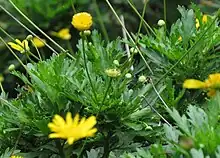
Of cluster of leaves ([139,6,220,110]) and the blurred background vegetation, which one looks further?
the blurred background vegetation

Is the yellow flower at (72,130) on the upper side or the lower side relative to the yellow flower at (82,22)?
lower

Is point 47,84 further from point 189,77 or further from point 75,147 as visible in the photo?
point 189,77

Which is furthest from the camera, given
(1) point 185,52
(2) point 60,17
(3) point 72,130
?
(2) point 60,17

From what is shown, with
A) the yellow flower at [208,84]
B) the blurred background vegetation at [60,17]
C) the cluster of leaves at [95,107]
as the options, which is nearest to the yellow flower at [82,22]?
the cluster of leaves at [95,107]

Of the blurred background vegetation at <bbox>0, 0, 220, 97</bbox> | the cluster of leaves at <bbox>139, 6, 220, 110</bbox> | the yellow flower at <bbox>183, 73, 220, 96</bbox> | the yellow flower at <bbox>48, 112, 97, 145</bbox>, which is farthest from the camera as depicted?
the blurred background vegetation at <bbox>0, 0, 220, 97</bbox>

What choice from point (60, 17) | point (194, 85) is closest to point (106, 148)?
point (194, 85)

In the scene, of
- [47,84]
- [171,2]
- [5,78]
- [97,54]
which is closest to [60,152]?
[47,84]

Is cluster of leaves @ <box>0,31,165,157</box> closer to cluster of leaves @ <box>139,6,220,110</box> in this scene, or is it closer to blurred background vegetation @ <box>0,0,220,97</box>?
cluster of leaves @ <box>139,6,220,110</box>

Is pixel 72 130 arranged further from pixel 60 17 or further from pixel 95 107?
pixel 60 17

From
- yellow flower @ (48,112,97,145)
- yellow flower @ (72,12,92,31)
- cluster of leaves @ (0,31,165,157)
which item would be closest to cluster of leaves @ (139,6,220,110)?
cluster of leaves @ (0,31,165,157)

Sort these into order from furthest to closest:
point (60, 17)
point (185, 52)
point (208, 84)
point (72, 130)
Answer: point (60, 17) < point (185, 52) < point (208, 84) < point (72, 130)

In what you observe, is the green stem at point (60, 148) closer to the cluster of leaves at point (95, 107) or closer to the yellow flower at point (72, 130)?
the cluster of leaves at point (95, 107)
